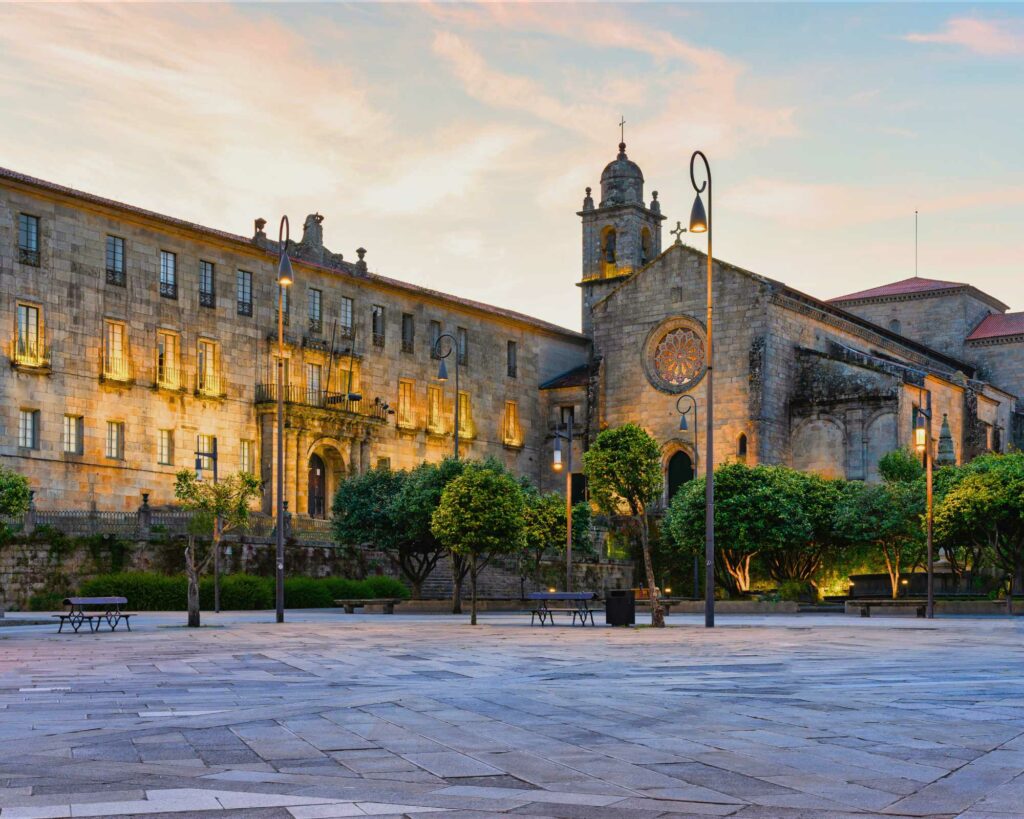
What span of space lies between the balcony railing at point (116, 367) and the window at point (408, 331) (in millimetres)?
16624

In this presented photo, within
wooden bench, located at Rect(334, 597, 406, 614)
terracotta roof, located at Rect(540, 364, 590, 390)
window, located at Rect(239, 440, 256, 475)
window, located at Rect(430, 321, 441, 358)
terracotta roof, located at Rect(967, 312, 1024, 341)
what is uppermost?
terracotta roof, located at Rect(967, 312, 1024, 341)

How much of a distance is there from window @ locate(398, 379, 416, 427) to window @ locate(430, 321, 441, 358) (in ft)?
7.65

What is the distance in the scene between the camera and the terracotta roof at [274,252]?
51.2 metres

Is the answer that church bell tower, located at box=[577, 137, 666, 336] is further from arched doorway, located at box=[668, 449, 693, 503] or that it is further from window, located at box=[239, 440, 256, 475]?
window, located at box=[239, 440, 256, 475]

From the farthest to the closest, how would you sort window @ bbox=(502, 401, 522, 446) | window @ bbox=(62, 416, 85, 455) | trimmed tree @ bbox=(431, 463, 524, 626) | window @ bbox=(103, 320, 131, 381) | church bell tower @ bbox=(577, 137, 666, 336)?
1. church bell tower @ bbox=(577, 137, 666, 336)
2. window @ bbox=(502, 401, 522, 446)
3. window @ bbox=(103, 320, 131, 381)
4. window @ bbox=(62, 416, 85, 455)
5. trimmed tree @ bbox=(431, 463, 524, 626)

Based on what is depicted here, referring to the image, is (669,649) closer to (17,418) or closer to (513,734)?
(513,734)

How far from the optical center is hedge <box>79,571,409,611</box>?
40.0 metres

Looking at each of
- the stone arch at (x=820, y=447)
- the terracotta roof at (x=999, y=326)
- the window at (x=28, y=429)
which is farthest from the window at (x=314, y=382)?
the terracotta roof at (x=999, y=326)

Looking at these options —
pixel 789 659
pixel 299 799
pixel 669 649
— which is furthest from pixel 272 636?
pixel 299 799

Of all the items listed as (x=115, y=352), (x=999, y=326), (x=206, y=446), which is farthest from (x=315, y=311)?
(x=999, y=326)

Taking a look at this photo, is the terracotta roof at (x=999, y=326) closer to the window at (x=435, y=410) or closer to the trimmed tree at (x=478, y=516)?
the window at (x=435, y=410)

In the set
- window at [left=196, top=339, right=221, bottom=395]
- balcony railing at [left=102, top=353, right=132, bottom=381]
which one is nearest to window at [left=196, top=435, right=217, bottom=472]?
window at [left=196, top=339, right=221, bottom=395]

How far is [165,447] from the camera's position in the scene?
181 ft

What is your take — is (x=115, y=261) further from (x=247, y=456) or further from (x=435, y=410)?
(x=435, y=410)
